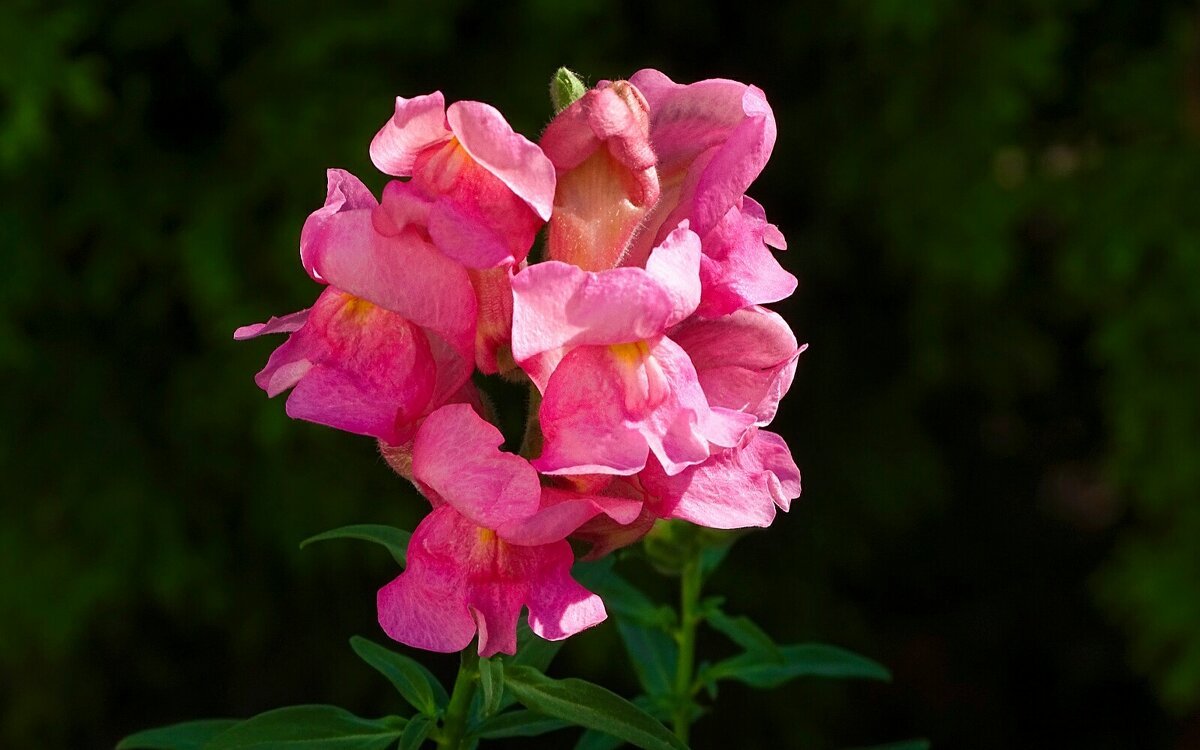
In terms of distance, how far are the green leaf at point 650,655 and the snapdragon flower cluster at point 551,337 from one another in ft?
1.63

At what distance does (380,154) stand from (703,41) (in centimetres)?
211

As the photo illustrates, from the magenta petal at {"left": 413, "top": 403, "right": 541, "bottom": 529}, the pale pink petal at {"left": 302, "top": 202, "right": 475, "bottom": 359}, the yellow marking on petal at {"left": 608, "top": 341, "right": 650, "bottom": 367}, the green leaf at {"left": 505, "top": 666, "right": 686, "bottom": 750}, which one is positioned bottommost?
the green leaf at {"left": 505, "top": 666, "right": 686, "bottom": 750}

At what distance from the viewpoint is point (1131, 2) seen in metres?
2.83

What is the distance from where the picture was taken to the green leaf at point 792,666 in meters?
1.39

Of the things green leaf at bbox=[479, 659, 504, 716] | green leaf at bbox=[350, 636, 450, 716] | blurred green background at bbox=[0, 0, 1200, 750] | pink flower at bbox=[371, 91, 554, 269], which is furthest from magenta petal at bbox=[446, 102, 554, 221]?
blurred green background at bbox=[0, 0, 1200, 750]

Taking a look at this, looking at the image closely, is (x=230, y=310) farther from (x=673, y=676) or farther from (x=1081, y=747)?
(x=1081, y=747)

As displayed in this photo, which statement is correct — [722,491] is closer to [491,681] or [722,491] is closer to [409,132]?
[491,681]

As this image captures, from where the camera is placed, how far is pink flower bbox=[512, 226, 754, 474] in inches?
31.6

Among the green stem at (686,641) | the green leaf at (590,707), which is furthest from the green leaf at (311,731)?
the green stem at (686,641)

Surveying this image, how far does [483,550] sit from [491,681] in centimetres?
9

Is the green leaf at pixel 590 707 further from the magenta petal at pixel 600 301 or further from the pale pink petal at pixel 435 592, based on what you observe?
the magenta petal at pixel 600 301

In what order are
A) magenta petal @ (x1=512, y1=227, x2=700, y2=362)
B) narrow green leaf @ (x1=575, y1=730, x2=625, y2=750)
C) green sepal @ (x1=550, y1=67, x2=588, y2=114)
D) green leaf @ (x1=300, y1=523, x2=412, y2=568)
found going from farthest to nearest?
1. narrow green leaf @ (x1=575, y1=730, x2=625, y2=750)
2. green leaf @ (x1=300, y1=523, x2=412, y2=568)
3. green sepal @ (x1=550, y1=67, x2=588, y2=114)
4. magenta petal @ (x1=512, y1=227, x2=700, y2=362)

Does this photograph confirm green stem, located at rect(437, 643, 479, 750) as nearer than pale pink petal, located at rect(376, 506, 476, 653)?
No

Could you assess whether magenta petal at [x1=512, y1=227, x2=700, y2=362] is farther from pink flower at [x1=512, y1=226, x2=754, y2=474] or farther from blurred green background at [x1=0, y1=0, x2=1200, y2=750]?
blurred green background at [x1=0, y1=0, x2=1200, y2=750]
